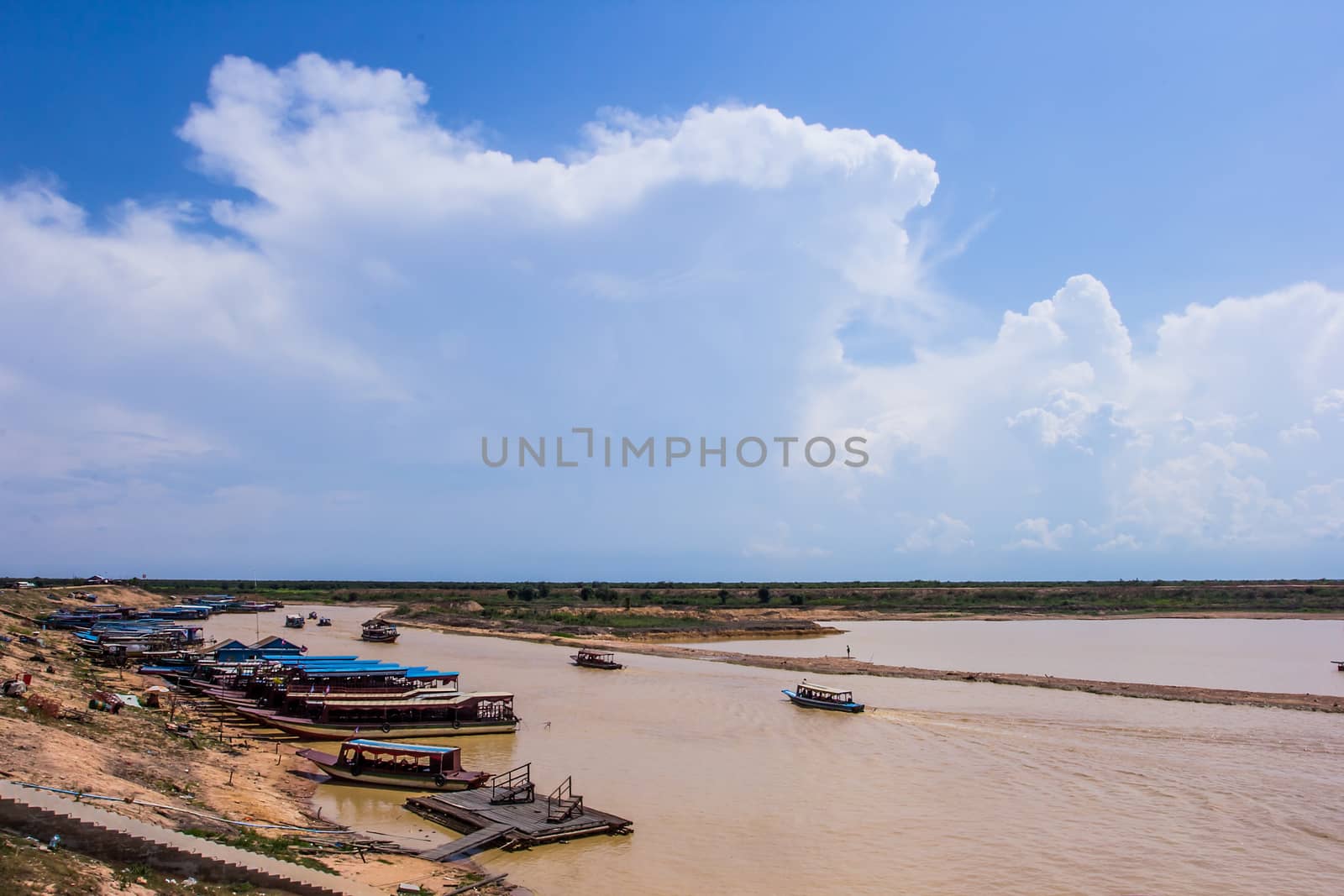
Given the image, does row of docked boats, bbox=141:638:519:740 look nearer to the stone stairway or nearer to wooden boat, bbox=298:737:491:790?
wooden boat, bbox=298:737:491:790

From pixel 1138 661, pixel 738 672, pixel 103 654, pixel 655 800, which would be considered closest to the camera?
pixel 655 800

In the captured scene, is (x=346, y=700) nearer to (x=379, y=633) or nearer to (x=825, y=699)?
(x=825, y=699)

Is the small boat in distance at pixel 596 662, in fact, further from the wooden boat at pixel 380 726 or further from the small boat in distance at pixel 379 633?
the small boat in distance at pixel 379 633

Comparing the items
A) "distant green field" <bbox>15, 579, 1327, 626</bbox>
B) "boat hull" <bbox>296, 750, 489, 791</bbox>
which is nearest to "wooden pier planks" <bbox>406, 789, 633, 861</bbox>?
"boat hull" <bbox>296, 750, 489, 791</bbox>

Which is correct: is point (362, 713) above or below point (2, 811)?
below

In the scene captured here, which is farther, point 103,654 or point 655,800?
point 103,654

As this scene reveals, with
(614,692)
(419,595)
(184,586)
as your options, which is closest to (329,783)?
(614,692)

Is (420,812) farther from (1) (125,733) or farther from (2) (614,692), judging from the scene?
(2) (614,692)

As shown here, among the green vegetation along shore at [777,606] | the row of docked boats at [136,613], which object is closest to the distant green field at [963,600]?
the green vegetation along shore at [777,606]
